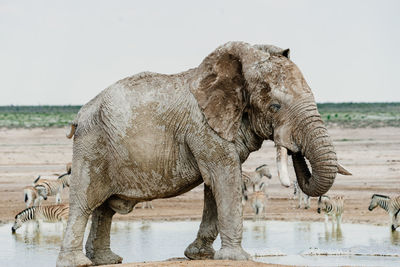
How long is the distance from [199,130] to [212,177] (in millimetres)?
462

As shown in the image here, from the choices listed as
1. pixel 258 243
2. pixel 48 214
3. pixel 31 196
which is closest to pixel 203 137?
pixel 258 243

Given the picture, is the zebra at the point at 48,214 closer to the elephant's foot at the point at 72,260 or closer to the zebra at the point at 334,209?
the zebra at the point at 334,209

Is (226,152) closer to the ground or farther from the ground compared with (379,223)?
farther from the ground

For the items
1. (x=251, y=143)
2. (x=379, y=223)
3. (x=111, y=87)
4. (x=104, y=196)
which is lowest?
(x=379, y=223)

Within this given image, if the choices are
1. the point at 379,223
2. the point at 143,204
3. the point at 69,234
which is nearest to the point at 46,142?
the point at 143,204

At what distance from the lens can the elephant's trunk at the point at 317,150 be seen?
7867mm

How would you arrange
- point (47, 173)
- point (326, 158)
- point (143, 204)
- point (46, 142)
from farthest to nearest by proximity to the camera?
point (46, 142)
point (47, 173)
point (143, 204)
point (326, 158)

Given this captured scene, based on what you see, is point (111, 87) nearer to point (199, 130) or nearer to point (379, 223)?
point (199, 130)

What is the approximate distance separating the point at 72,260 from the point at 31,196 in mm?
10792

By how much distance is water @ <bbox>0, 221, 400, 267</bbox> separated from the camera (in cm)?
1193

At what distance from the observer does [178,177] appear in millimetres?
8688

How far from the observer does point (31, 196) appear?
19.5m

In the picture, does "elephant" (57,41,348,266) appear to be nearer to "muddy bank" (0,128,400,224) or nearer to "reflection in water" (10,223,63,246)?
"reflection in water" (10,223,63,246)

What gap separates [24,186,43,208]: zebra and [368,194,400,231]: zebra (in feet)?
23.7
